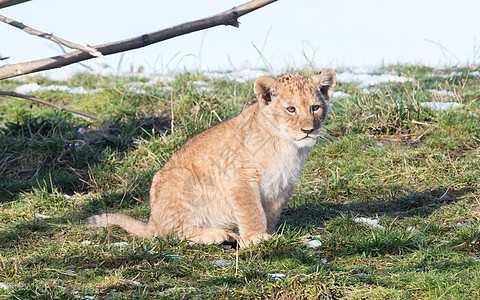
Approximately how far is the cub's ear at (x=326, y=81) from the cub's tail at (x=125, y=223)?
229 centimetres

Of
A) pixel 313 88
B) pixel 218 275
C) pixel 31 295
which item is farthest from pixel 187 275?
pixel 313 88

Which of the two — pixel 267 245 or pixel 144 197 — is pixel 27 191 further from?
pixel 267 245

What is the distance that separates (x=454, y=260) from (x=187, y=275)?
2270 millimetres

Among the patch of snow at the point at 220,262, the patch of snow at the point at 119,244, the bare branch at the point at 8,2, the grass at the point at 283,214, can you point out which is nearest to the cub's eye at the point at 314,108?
the grass at the point at 283,214

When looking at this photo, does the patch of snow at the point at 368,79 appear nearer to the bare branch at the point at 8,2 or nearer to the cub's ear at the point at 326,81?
the cub's ear at the point at 326,81

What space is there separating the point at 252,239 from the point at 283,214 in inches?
57.2

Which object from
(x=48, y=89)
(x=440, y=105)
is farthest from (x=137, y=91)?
(x=440, y=105)

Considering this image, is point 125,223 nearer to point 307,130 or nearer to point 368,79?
point 307,130

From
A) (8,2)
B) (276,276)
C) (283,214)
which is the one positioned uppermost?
(8,2)

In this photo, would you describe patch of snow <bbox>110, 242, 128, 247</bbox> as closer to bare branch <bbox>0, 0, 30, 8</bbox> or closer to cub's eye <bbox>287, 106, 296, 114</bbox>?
cub's eye <bbox>287, 106, 296, 114</bbox>

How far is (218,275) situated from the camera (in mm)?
4105

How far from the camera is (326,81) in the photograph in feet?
17.1

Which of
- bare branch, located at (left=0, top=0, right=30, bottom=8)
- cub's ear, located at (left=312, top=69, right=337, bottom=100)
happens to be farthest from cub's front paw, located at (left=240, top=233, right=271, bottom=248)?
bare branch, located at (left=0, top=0, right=30, bottom=8)

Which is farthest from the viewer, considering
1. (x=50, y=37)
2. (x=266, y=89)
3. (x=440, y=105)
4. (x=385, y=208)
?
(x=440, y=105)
